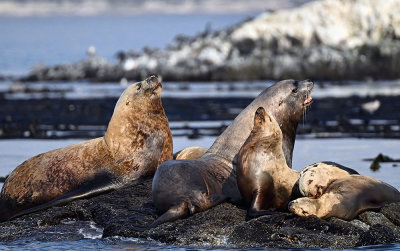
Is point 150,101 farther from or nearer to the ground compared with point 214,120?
farther from the ground

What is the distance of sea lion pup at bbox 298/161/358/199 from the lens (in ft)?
30.4

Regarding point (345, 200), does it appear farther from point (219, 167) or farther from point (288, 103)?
point (288, 103)

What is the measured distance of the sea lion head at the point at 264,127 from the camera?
958 cm

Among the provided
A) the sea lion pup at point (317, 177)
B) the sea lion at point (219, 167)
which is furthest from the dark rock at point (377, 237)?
the sea lion at point (219, 167)

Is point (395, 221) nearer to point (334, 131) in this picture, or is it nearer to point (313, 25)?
point (334, 131)

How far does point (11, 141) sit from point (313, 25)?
89.9ft

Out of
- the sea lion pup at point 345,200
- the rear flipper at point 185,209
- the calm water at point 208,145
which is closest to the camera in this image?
the calm water at point 208,145

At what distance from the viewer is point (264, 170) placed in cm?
939

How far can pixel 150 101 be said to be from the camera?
1123cm

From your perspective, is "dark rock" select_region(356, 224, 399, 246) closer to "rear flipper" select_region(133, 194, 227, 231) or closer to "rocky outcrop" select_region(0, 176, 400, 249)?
"rocky outcrop" select_region(0, 176, 400, 249)

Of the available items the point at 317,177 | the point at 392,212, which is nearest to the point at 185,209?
the point at 317,177

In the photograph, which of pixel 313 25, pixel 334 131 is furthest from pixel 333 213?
pixel 313 25

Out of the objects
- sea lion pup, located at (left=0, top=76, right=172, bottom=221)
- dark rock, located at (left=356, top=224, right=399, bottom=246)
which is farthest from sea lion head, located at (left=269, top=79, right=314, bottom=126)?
dark rock, located at (left=356, top=224, right=399, bottom=246)

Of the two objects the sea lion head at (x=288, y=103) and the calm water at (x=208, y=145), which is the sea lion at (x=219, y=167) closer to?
the sea lion head at (x=288, y=103)
